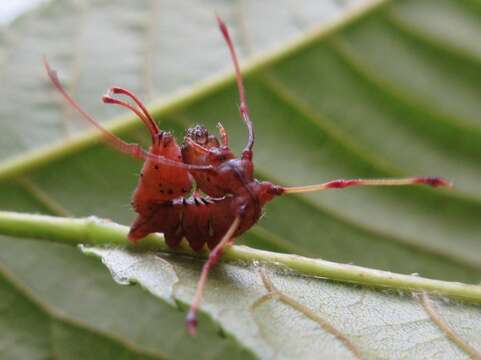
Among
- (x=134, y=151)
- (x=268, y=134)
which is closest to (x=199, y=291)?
(x=134, y=151)

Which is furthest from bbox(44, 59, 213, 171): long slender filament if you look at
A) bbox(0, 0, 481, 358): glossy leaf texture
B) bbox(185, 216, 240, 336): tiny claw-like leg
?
bbox(0, 0, 481, 358): glossy leaf texture

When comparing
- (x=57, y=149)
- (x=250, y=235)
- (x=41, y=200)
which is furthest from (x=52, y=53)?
(x=250, y=235)

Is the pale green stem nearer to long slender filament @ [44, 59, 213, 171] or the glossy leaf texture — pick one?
long slender filament @ [44, 59, 213, 171]

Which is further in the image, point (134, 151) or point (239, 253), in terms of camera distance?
point (239, 253)

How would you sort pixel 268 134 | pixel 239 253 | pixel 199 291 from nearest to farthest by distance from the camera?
pixel 199 291 < pixel 239 253 < pixel 268 134

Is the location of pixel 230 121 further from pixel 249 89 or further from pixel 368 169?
pixel 368 169

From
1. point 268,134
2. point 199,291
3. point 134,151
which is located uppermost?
point 134,151

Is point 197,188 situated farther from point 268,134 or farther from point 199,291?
point 268,134
